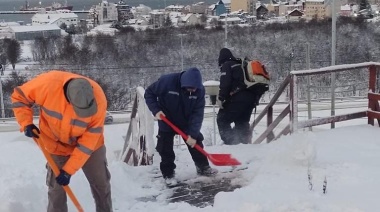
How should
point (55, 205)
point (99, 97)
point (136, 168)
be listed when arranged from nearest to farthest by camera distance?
point (99, 97)
point (55, 205)
point (136, 168)

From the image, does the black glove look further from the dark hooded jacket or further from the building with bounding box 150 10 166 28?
the building with bounding box 150 10 166 28

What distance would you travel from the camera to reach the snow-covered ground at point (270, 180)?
5062 mm

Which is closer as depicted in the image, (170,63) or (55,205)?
(55,205)

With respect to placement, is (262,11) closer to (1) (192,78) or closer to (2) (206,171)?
(2) (206,171)

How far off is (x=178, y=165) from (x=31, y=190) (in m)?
2.12

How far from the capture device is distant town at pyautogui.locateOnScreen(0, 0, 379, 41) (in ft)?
299

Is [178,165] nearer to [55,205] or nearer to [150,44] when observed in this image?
[55,205]

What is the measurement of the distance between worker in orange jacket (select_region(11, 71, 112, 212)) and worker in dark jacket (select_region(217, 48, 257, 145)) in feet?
9.94

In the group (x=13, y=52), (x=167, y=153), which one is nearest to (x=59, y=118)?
(x=167, y=153)

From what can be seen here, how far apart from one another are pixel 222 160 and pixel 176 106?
1.01 meters

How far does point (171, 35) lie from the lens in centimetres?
7338

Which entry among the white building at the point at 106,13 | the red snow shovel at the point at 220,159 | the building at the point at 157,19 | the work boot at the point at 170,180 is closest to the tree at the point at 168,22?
the building at the point at 157,19

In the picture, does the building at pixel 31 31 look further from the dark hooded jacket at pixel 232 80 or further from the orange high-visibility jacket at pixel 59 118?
the orange high-visibility jacket at pixel 59 118

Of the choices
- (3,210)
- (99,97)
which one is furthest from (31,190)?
(99,97)
